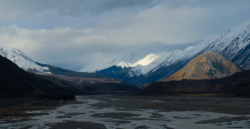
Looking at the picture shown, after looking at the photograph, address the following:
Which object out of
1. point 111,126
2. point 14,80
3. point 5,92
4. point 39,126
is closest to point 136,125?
point 111,126

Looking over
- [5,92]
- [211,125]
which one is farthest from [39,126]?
[5,92]

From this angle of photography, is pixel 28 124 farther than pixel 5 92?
No

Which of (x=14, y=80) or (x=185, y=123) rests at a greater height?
(x=14, y=80)

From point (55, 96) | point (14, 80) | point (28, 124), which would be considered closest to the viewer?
point (28, 124)

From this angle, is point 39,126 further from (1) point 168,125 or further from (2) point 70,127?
(1) point 168,125

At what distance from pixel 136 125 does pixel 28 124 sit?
21.5m

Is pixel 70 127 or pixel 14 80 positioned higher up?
pixel 14 80

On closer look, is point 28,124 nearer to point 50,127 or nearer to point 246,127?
point 50,127

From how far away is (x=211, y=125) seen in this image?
174 ft

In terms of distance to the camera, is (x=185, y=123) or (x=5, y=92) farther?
(x=5, y=92)

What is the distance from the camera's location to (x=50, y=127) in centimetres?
5019

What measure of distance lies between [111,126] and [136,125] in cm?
507

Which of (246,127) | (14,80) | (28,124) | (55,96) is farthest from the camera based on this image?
(14,80)

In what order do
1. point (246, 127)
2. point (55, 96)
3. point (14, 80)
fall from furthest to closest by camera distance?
1. point (14, 80)
2. point (55, 96)
3. point (246, 127)
